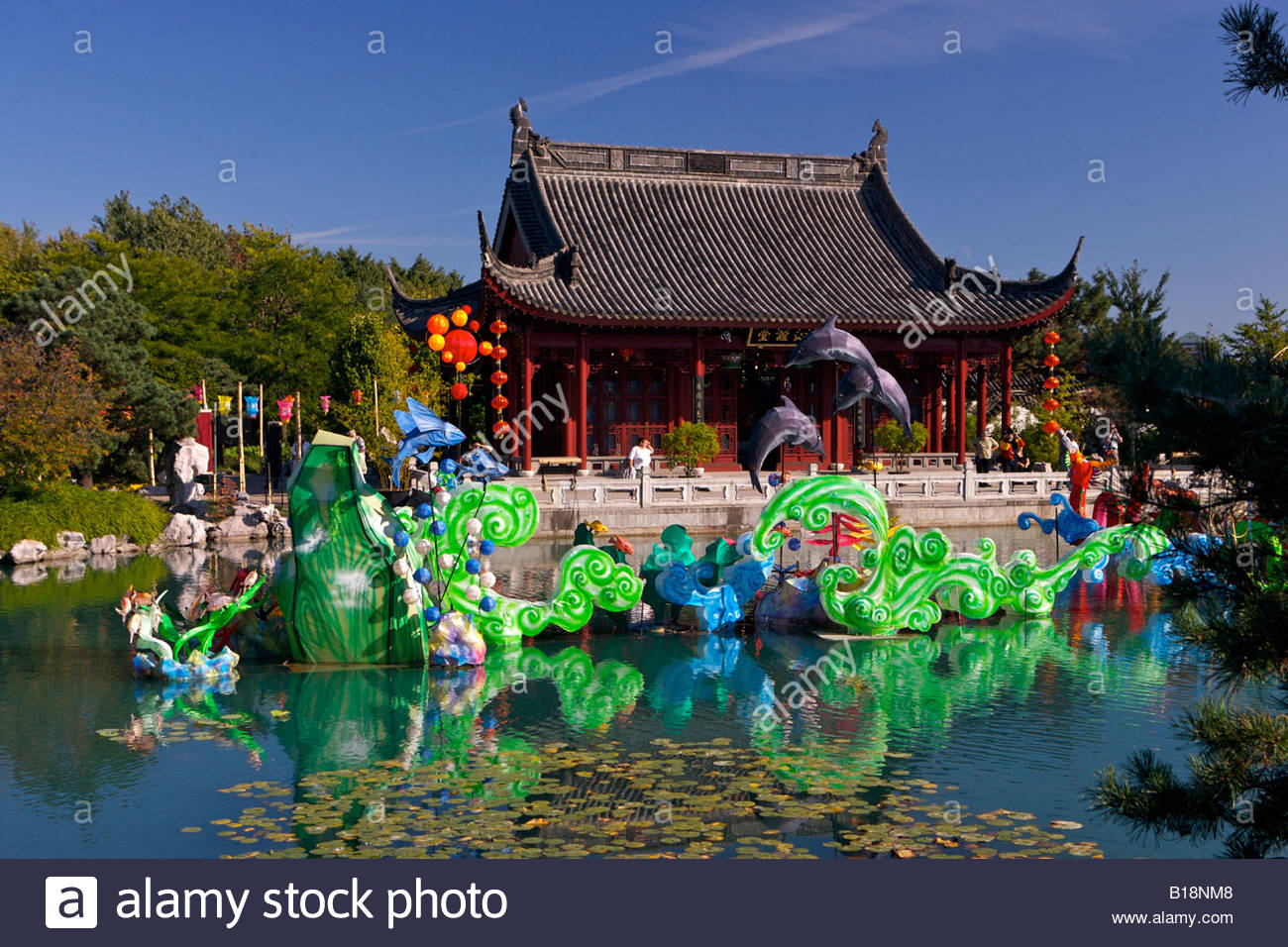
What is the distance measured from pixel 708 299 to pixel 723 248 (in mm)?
2980

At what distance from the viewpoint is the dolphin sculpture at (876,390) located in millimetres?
19375

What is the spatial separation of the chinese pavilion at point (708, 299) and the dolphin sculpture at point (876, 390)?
8.28 metres

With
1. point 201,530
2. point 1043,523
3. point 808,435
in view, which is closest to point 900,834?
point 1043,523

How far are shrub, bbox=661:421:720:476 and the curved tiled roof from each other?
244cm

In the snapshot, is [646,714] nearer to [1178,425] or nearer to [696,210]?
[1178,425]

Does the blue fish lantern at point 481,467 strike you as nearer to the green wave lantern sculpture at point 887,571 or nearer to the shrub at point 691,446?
the green wave lantern sculpture at point 887,571

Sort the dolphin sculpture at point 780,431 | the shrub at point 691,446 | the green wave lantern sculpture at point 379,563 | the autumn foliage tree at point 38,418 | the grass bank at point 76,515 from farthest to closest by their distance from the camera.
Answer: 1. the shrub at point 691,446
2. the autumn foliage tree at point 38,418
3. the grass bank at point 76,515
4. the dolphin sculpture at point 780,431
5. the green wave lantern sculpture at point 379,563

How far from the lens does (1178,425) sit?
4.16 meters

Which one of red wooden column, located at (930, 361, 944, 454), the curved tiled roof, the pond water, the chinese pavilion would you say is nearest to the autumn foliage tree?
the pond water

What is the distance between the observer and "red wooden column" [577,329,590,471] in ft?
90.3

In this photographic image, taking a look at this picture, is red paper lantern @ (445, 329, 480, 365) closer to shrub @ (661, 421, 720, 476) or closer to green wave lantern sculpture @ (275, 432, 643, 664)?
shrub @ (661, 421, 720, 476)

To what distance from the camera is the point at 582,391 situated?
1087 inches

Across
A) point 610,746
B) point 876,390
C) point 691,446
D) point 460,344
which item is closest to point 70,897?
point 610,746
